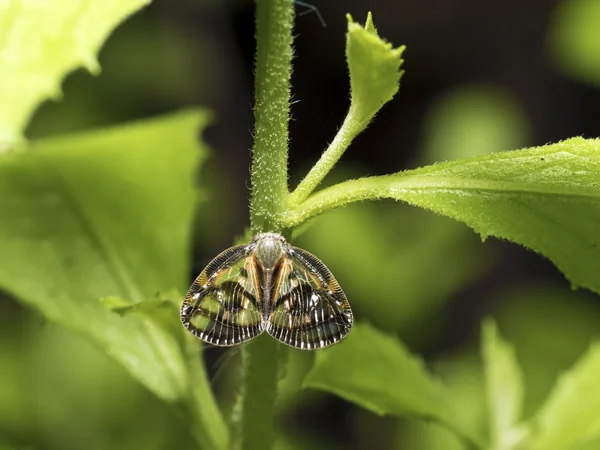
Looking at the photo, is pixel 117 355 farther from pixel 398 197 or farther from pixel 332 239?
pixel 332 239

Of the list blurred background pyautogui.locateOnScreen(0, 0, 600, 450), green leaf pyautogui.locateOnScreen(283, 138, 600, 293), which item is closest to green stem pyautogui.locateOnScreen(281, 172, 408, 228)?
green leaf pyautogui.locateOnScreen(283, 138, 600, 293)

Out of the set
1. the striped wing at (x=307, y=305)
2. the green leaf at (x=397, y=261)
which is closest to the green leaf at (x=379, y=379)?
the striped wing at (x=307, y=305)

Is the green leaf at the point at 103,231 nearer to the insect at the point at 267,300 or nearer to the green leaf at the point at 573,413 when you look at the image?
the insect at the point at 267,300

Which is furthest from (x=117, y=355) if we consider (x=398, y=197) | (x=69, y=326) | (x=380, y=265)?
(x=380, y=265)

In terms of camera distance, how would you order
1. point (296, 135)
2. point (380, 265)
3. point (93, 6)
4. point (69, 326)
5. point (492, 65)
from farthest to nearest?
point (492, 65) < point (296, 135) < point (380, 265) < point (69, 326) < point (93, 6)

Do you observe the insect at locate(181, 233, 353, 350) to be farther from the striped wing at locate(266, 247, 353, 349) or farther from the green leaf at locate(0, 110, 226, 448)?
the green leaf at locate(0, 110, 226, 448)

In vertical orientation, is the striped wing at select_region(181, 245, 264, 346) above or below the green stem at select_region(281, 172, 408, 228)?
below
